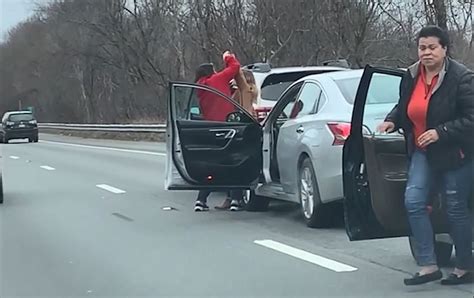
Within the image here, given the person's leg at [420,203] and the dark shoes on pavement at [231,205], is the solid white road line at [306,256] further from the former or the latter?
the dark shoes on pavement at [231,205]

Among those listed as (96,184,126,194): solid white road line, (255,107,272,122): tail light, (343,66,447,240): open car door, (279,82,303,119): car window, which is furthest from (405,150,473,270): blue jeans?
A: (96,184,126,194): solid white road line

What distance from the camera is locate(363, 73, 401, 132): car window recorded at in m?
8.84

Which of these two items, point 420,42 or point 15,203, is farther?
point 15,203

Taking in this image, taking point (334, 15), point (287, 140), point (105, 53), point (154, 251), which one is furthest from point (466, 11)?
point (105, 53)

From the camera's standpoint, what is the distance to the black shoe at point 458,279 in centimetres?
685

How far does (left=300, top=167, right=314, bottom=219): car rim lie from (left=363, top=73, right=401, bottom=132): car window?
125cm

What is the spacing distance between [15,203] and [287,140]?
19.0ft

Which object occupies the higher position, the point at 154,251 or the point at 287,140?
the point at 287,140

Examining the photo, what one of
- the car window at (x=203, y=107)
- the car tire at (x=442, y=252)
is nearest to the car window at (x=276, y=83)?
the car window at (x=203, y=107)

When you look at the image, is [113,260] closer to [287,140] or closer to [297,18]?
[287,140]

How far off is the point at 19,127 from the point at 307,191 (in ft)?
129

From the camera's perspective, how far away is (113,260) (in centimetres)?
897

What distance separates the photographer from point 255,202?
40.1ft

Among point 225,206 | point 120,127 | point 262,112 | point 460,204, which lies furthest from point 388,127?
point 120,127
